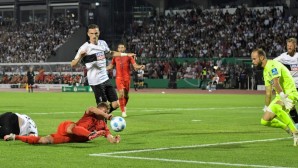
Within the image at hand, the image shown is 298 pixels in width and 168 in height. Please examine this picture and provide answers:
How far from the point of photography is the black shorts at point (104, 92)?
16.8 m

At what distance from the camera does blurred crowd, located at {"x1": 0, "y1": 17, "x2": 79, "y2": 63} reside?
71688 mm

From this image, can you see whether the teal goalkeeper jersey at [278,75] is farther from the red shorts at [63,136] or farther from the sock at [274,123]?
the red shorts at [63,136]

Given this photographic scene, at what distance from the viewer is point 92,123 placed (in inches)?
A: 504

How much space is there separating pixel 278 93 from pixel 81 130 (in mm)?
3941

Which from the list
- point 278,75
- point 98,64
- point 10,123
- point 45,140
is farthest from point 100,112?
point 98,64

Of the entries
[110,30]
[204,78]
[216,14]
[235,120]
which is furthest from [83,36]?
[235,120]

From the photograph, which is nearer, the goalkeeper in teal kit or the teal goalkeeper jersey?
the goalkeeper in teal kit

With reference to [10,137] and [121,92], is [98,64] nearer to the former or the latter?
[10,137]

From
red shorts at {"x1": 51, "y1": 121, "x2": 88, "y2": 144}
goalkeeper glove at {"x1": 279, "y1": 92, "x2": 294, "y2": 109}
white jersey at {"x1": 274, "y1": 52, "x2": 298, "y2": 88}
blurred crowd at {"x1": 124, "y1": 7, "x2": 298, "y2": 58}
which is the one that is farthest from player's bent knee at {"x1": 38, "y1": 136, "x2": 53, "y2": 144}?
blurred crowd at {"x1": 124, "y1": 7, "x2": 298, "y2": 58}

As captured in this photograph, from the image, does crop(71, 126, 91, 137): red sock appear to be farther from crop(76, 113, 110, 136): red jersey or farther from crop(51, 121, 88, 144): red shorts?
crop(76, 113, 110, 136): red jersey

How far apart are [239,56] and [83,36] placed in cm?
2102

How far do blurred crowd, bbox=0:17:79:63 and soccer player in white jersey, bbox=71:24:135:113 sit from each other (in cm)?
5327

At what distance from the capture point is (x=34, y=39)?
2933 inches

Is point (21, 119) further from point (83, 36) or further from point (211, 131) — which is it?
point (83, 36)
